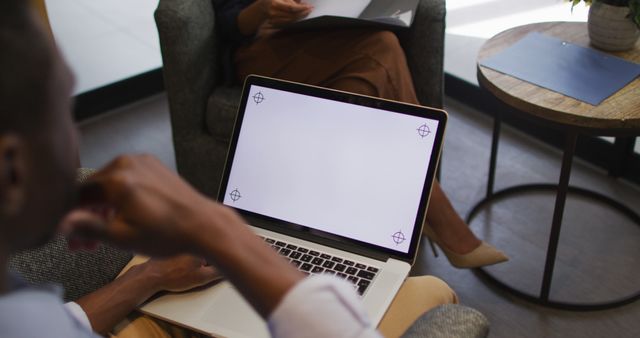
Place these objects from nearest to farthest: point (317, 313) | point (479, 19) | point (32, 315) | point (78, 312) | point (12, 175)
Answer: point (12, 175) → point (317, 313) → point (32, 315) → point (78, 312) → point (479, 19)

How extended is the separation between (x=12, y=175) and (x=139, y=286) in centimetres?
60

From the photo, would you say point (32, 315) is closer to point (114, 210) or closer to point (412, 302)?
point (114, 210)

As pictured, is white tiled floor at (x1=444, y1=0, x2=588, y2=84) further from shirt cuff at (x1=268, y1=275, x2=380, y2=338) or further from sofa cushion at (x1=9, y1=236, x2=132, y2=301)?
shirt cuff at (x1=268, y1=275, x2=380, y2=338)

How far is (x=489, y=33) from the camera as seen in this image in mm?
2650

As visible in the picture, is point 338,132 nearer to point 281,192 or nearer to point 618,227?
point 281,192

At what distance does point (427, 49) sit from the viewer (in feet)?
5.82

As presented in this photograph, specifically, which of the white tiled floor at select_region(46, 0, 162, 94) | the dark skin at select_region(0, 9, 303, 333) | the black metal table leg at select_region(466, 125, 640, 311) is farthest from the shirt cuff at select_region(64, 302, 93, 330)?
the white tiled floor at select_region(46, 0, 162, 94)

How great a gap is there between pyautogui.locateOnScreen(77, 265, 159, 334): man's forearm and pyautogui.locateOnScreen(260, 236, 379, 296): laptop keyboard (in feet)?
0.72

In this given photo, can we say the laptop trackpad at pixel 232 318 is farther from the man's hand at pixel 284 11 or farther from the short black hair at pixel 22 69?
the man's hand at pixel 284 11

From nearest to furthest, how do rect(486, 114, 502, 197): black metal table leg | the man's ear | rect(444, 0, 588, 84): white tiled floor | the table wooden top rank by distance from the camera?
the man's ear → the table wooden top → rect(486, 114, 502, 197): black metal table leg → rect(444, 0, 588, 84): white tiled floor

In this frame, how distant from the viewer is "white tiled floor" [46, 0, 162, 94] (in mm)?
2639

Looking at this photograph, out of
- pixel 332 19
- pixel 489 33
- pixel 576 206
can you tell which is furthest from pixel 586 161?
pixel 332 19

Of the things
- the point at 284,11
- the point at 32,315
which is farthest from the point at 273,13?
the point at 32,315

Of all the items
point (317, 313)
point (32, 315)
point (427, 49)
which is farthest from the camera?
point (427, 49)
